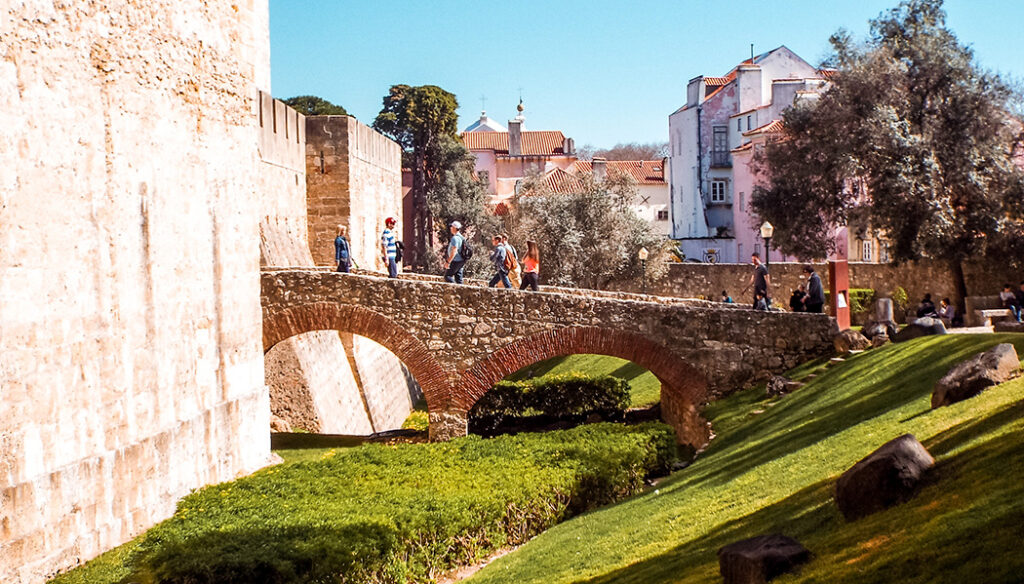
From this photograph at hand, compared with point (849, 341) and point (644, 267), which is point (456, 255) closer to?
point (849, 341)

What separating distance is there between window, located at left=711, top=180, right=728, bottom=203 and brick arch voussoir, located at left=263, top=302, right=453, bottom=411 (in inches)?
1354

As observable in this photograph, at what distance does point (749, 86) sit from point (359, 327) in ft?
112

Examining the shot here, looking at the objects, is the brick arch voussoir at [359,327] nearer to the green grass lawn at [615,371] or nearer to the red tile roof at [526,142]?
the green grass lawn at [615,371]

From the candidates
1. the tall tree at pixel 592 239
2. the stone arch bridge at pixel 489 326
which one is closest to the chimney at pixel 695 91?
the tall tree at pixel 592 239

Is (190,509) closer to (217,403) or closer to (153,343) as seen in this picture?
(153,343)

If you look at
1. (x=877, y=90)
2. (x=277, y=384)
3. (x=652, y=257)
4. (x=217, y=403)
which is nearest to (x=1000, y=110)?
(x=877, y=90)

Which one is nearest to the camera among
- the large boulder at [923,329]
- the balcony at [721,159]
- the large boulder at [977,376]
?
the large boulder at [977,376]

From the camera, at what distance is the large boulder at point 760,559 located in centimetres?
636

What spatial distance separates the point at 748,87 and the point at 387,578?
1636 inches

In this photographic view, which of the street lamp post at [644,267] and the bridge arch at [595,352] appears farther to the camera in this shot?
the street lamp post at [644,267]

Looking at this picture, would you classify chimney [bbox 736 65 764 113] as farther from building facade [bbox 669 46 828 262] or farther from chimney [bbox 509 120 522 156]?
chimney [bbox 509 120 522 156]

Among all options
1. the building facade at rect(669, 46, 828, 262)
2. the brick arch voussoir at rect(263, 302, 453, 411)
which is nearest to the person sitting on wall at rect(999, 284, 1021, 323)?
the brick arch voussoir at rect(263, 302, 453, 411)

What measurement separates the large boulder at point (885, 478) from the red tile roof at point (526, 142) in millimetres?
56556

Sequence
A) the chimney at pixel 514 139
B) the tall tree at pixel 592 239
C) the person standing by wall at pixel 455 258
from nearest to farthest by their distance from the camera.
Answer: the person standing by wall at pixel 455 258, the tall tree at pixel 592 239, the chimney at pixel 514 139
